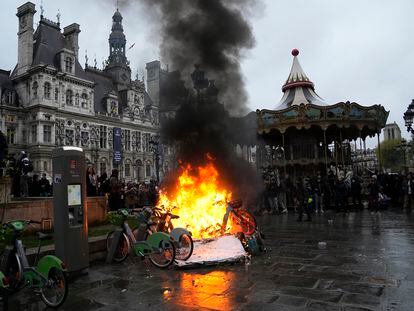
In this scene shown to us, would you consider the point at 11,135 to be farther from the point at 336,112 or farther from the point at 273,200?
the point at 336,112

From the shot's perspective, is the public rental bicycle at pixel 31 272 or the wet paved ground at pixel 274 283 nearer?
the wet paved ground at pixel 274 283

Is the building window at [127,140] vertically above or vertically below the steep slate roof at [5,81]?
below

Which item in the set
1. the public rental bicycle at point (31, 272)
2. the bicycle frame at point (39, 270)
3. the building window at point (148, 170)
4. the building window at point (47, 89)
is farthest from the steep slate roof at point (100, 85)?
the bicycle frame at point (39, 270)

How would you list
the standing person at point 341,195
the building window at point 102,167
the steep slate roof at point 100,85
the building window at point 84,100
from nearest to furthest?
the standing person at point 341,195
the building window at point 84,100
the building window at point 102,167
the steep slate roof at point 100,85

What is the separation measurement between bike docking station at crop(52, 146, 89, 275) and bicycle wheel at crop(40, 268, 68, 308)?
118 centimetres

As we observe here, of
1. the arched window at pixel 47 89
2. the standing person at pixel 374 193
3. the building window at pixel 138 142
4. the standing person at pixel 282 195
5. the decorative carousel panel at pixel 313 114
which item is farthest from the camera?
the building window at pixel 138 142

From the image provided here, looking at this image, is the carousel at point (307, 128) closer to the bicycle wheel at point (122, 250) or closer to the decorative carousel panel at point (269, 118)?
the decorative carousel panel at point (269, 118)

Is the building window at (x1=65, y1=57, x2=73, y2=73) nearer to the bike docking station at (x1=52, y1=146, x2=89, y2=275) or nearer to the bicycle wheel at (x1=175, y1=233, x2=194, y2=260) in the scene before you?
the bike docking station at (x1=52, y1=146, x2=89, y2=275)

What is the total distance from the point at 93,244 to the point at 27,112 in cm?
4225

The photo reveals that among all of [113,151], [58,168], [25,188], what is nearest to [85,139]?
[113,151]

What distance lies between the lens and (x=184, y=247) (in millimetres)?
7418

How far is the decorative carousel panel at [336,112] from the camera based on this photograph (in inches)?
789

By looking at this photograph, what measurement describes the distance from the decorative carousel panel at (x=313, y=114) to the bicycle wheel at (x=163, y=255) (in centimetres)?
1537

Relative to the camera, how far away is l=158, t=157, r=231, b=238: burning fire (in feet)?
30.2
